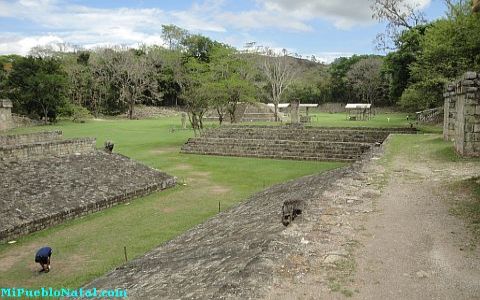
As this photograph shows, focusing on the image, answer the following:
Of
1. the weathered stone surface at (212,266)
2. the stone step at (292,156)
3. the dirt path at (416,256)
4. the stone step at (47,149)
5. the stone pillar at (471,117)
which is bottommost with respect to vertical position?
the stone step at (292,156)

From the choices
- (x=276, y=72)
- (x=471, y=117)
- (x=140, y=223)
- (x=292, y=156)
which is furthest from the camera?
(x=276, y=72)

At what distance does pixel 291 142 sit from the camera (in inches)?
928

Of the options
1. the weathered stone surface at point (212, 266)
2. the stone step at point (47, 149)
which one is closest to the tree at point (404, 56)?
the stone step at point (47, 149)

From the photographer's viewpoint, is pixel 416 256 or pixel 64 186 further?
pixel 64 186

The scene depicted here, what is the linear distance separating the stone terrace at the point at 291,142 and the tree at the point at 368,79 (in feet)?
134

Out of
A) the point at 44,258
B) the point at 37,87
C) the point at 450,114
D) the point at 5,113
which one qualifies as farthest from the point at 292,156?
the point at 37,87

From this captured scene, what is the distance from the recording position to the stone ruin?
10492mm

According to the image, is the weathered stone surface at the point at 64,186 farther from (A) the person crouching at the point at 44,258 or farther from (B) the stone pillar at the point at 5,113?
(B) the stone pillar at the point at 5,113

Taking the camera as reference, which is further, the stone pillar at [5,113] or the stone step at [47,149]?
the stone pillar at [5,113]

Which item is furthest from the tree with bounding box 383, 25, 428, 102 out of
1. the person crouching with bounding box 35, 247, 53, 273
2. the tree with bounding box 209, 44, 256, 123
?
the person crouching with bounding box 35, 247, 53, 273

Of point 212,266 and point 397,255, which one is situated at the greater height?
point 397,255

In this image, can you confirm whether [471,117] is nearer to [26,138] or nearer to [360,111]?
[26,138]

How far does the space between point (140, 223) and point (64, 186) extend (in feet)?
9.93

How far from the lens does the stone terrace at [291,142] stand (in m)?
22.1
